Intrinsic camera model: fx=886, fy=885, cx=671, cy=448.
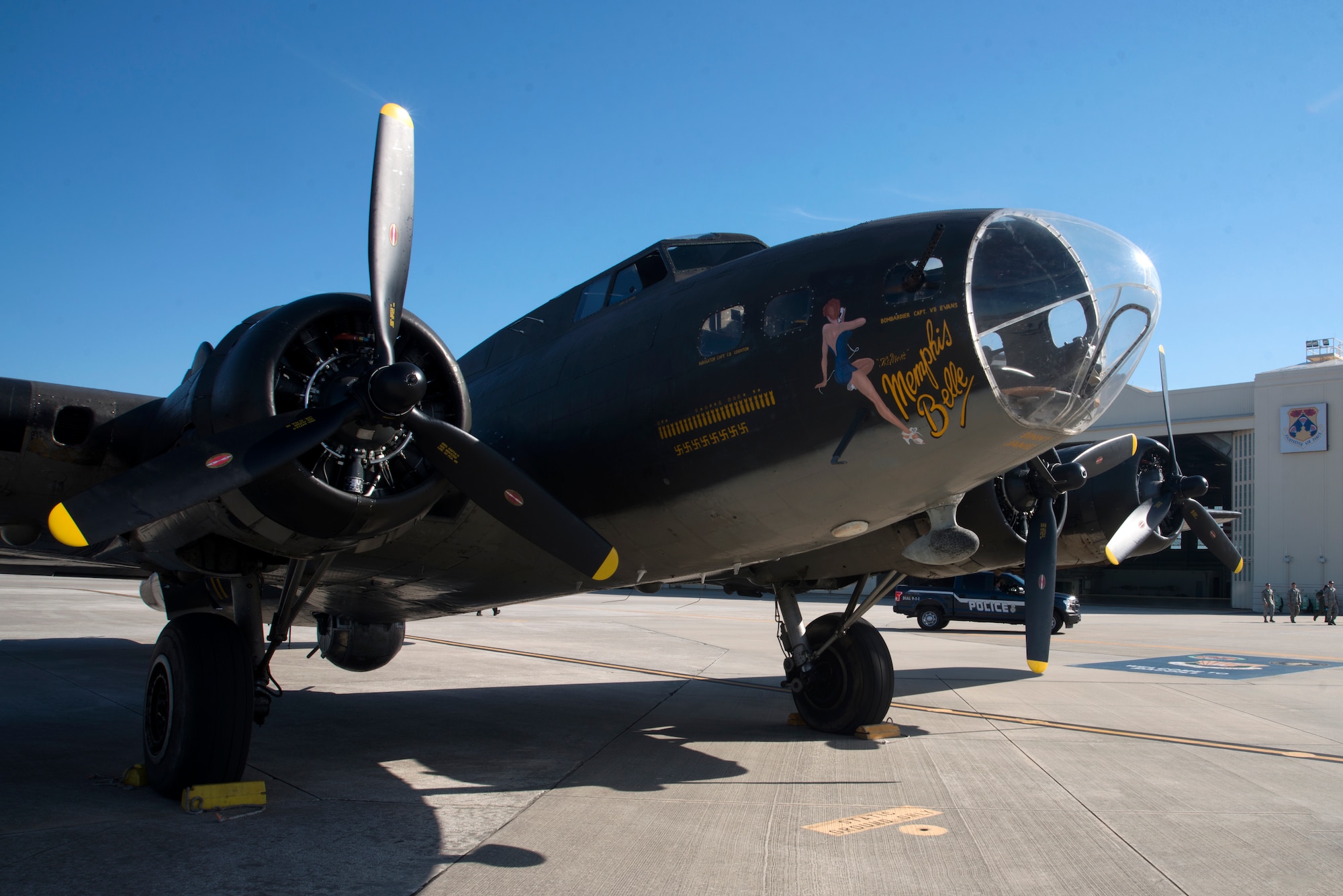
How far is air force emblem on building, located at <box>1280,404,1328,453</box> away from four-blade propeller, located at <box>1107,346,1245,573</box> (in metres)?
40.6

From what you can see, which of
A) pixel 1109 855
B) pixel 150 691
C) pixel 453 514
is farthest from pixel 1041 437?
pixel 150 691

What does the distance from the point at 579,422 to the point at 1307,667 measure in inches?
714

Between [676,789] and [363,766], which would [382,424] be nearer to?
[363,766]

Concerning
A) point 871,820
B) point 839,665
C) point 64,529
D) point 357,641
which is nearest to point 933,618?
point 839,665

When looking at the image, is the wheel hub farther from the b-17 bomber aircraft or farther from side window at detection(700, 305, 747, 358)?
side window at detection(700, 305, 747, 358)

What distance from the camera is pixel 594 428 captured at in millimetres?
7398

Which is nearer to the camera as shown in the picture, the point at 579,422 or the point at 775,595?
the point at 579,422

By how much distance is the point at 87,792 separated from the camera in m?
6.53

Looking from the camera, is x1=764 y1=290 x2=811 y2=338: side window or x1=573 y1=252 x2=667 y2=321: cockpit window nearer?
x1=764 y1=290 x2=811 y2=338: side window

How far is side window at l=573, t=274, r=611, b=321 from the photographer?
8586mm

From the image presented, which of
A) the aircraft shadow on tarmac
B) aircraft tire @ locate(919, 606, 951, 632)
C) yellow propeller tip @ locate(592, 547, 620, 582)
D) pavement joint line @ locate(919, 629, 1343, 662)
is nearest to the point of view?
the aircraft shadow on tarmac

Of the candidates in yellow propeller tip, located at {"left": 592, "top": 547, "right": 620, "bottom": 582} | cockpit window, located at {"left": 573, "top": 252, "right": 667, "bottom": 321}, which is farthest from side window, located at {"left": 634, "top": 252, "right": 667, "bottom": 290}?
yellow propeller tip, located at {"left": 592, "top": 547, "right": 620, "bottom": 582}

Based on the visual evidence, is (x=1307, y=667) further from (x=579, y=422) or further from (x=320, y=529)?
(x=320, y=529)

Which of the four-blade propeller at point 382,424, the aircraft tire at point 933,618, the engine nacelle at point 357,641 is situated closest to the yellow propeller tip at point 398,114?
the four-blade propeller at point 382,424
